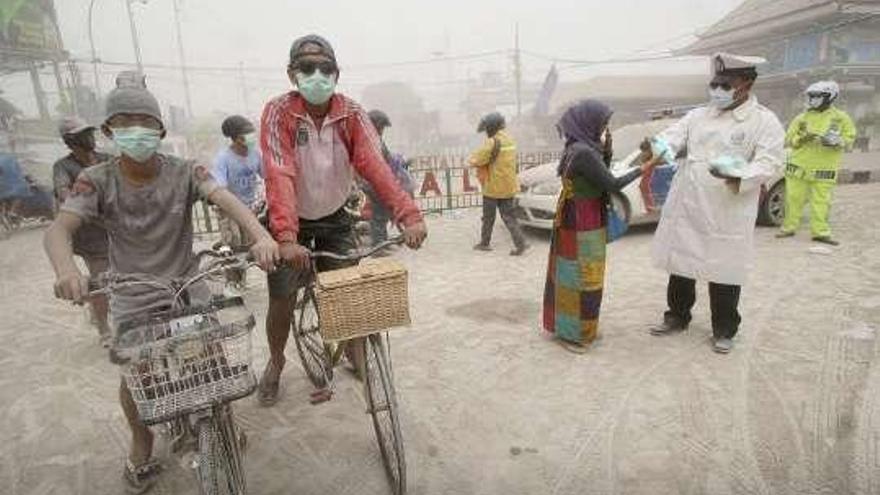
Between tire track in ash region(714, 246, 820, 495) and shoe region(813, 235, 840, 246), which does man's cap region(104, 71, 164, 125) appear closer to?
tire track in ash region(714, 246, 820, 495)

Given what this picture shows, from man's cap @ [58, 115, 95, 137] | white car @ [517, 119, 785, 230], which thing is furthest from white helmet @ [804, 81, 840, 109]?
man's cap @ [58, 115, 95, 137]

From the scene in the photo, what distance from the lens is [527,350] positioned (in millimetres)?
4648

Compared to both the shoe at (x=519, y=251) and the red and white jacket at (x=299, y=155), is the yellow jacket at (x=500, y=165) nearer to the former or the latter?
the shoe at (x=519, y=251)

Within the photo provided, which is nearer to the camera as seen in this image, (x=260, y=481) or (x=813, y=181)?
(x=260, y=481)

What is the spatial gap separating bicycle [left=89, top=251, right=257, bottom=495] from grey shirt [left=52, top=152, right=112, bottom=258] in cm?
277

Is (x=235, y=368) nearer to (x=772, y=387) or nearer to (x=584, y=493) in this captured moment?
(x=584, y=493)

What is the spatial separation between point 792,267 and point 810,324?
1.88 m

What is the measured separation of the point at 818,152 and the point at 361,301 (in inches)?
276

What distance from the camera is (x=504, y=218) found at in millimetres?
7891

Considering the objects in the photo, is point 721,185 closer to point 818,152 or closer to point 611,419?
point 611,419

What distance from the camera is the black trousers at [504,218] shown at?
7734 mm

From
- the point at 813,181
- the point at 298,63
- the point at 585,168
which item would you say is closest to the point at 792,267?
the point at 813,181

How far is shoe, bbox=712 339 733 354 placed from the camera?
14.4ft

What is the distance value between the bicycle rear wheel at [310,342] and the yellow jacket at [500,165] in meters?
4.29
